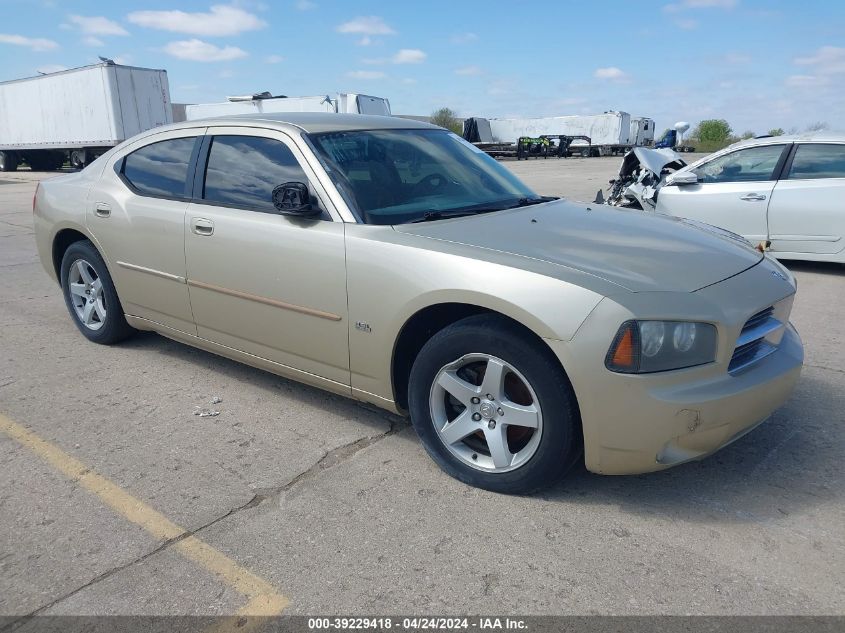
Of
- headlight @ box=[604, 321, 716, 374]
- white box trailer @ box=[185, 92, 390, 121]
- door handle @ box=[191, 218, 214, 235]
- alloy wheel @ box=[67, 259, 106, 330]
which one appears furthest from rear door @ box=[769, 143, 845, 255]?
white box trailer @ box=[185, 92, 390, 121]

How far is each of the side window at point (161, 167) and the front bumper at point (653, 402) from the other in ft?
8.94

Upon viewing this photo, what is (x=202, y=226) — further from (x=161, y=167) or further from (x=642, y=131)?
(x=642, y=131)

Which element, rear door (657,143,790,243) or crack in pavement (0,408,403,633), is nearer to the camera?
crack in pavement (0,408,403,633)

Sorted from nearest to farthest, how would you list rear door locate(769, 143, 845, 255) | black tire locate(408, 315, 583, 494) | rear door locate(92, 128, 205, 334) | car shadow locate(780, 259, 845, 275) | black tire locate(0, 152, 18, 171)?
1. black tire locate(408, 315, 583, 494)
2. rear door locate(92, 128, 205, 334)
3. rear door locate(769, 143, 845, 255)
4. car shadow locate(780, 259, 845, 275)
5. black tire locate(0, 152, 18, 171)

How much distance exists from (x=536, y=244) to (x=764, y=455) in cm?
154

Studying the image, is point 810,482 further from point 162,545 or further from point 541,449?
point 162,545

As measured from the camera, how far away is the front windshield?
3.41 meters

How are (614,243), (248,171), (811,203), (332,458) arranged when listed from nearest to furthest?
(614,243), (332,458), (248,171), (811,203)

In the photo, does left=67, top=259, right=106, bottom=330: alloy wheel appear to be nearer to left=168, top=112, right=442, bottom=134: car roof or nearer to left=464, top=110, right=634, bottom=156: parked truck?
left=168, top=112, right=442, bottom=134: car roof

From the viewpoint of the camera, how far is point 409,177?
3697 millimetres

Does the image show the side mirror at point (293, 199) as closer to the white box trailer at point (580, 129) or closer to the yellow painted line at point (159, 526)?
the yellow painted line at point (159, 526)

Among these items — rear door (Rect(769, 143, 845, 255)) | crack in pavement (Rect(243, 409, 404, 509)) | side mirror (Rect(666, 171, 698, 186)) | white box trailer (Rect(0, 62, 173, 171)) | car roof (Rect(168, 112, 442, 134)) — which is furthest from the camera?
white box trailer (Rect(0, 62, 173, 171))

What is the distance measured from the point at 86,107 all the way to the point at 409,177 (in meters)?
25.3

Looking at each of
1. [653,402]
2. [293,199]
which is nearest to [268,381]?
[293,199]
